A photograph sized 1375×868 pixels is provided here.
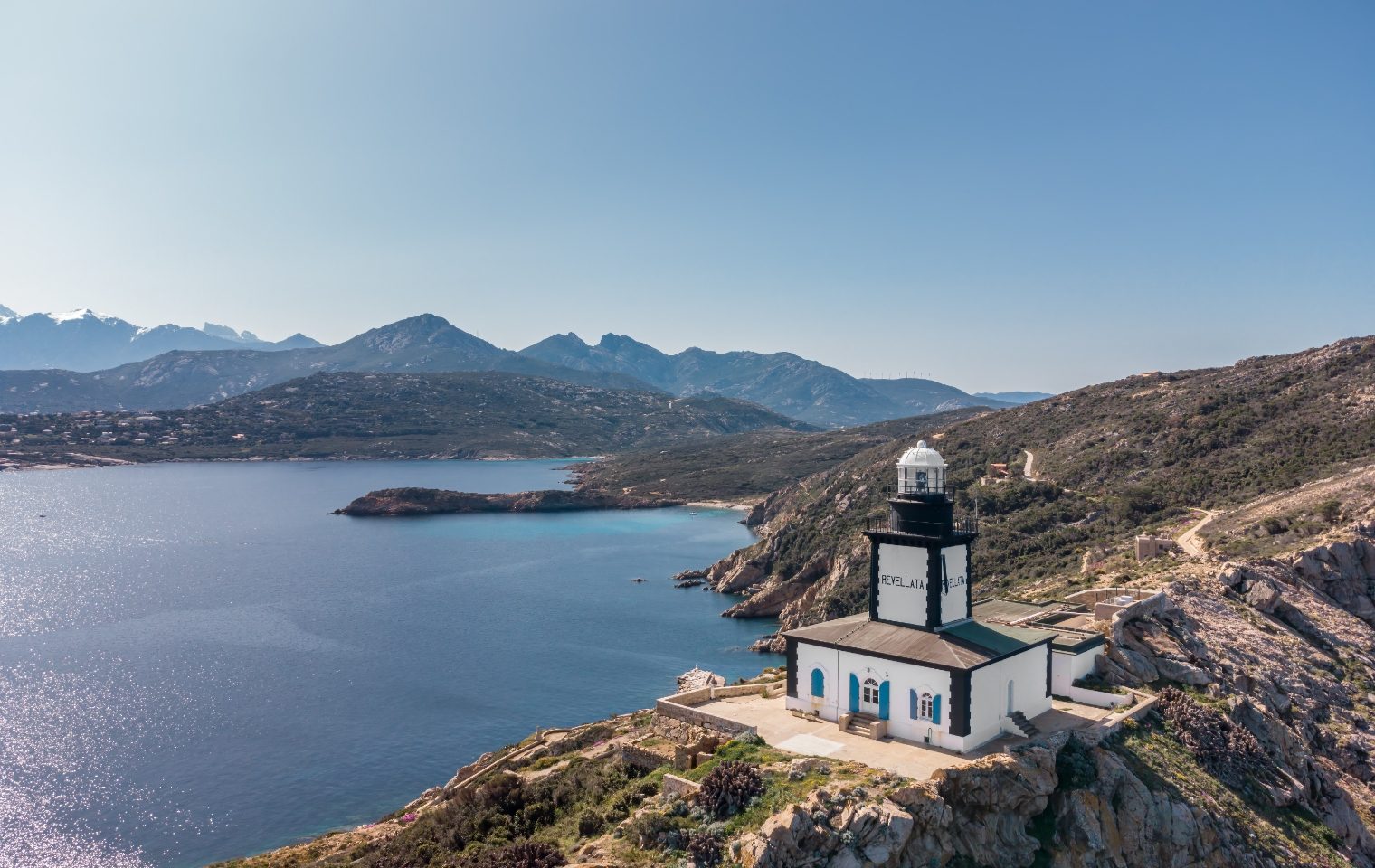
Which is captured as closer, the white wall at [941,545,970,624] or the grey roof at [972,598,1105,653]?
the white wall at [941,545,970,624]

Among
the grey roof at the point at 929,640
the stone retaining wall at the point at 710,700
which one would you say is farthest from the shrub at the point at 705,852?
the grey roof at the point at 929,640

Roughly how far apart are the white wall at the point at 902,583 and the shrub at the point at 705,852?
31.7 ft

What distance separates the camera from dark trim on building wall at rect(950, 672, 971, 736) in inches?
855

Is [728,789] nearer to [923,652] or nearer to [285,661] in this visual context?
[923,652]

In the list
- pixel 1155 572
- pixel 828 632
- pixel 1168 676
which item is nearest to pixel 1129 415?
pixel 1155 572

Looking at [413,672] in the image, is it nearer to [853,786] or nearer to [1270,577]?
[853,786]

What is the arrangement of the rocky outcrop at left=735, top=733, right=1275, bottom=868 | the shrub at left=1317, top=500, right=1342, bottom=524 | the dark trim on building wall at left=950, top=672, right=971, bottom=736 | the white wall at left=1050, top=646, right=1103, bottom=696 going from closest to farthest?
the rocky outcrop at left=735, top=733, right=1275, bottom=868 < the dark trim on building wall at left=950, top=672, right=971, bottom=736 < the white wall at left=1050, top=646, right=1103, bottom=696 < the shrub at left=1317, top=500, right=1342, bottom=524

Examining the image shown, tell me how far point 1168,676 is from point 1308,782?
14.8 ft

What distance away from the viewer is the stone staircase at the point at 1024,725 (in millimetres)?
23094

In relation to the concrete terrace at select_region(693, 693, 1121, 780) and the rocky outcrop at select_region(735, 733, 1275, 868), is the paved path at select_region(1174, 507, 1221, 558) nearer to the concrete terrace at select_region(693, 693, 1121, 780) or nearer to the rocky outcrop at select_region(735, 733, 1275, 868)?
the concrete terrace at select_region(693, 693, 1121, 780)

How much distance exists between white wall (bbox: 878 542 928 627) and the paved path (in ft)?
79.8

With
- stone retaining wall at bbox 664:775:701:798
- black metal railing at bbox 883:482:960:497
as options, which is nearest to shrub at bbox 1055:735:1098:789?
black metal railing at bbox 883:482:960:497

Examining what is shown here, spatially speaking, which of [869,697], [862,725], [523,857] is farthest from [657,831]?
[869,697]

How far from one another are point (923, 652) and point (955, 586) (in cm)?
298
